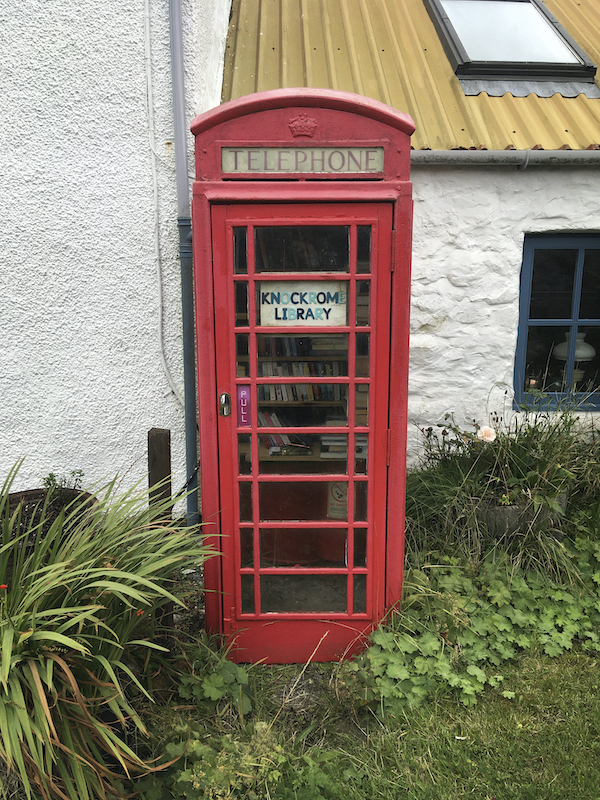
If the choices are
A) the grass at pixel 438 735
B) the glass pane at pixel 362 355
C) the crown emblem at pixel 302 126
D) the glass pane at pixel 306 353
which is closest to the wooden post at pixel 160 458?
the glass pane at pixel 306 353

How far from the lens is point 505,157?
3830 mm

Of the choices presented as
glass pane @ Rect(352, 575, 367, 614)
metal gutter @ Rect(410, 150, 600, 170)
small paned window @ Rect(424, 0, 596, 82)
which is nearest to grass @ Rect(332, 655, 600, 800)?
glass pane @ Rect(352, 575, 367, 614)

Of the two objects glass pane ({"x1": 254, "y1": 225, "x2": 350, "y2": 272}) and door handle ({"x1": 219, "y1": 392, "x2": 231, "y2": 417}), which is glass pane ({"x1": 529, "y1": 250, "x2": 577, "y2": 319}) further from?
door handle ({"x1": 219, "y1": 392, "x2": 231, "y2": 417})

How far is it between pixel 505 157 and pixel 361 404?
7.69 feet

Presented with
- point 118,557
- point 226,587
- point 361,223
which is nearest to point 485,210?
point 361,223

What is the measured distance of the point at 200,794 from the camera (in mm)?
2031

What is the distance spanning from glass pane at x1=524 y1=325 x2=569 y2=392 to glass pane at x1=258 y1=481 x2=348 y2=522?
2.34 meters

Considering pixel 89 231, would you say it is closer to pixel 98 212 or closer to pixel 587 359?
pixel 98 212

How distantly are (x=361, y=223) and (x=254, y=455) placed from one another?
121 cm

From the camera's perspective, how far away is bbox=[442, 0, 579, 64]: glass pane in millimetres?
4652

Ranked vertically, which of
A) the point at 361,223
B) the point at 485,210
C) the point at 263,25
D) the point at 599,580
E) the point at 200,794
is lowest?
the point at 200,794

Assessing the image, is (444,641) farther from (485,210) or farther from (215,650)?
(485,210)

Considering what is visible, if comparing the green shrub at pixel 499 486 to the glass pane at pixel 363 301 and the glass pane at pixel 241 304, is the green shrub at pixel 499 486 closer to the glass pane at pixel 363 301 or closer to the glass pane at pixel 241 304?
the glass pane at pixel 363 301

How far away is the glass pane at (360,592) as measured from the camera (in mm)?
2844
